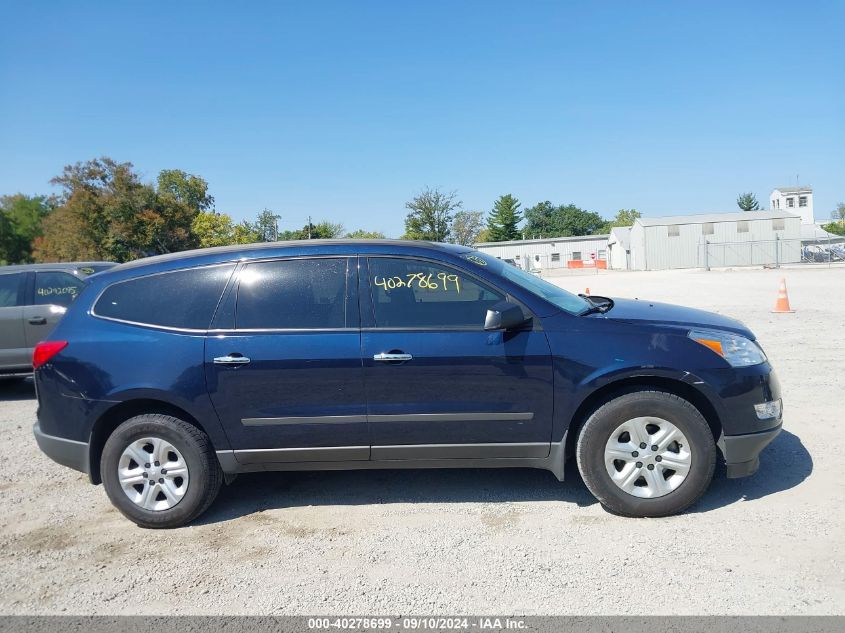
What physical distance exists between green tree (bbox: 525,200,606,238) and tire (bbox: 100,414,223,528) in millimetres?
111141

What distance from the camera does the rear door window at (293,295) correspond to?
13.2 ft

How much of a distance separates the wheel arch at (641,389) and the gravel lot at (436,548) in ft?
1.86

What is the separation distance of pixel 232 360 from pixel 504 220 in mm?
94176

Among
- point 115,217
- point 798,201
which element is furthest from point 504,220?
point 115,217

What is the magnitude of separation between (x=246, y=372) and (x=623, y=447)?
2457 millimetres

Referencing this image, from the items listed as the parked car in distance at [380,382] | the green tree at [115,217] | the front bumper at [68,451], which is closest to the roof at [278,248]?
the parked car in distance at [380,382]

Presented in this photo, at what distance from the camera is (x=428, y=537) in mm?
3752

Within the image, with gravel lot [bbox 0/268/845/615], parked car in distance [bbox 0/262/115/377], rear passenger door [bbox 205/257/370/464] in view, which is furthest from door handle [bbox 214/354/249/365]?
parked car in distance [bbox 0/262/115/377]

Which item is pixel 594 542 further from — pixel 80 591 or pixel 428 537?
pixel 80 591

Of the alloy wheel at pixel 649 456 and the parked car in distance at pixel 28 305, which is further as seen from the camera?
the parked car in distance at pixel 28 305

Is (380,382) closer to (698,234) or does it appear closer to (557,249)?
(698,234)

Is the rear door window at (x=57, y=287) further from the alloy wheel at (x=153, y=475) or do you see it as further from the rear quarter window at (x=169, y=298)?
the alloy wheel at (x=153, y=475)

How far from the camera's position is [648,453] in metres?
3.82

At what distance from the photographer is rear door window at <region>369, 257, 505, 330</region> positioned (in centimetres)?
397
